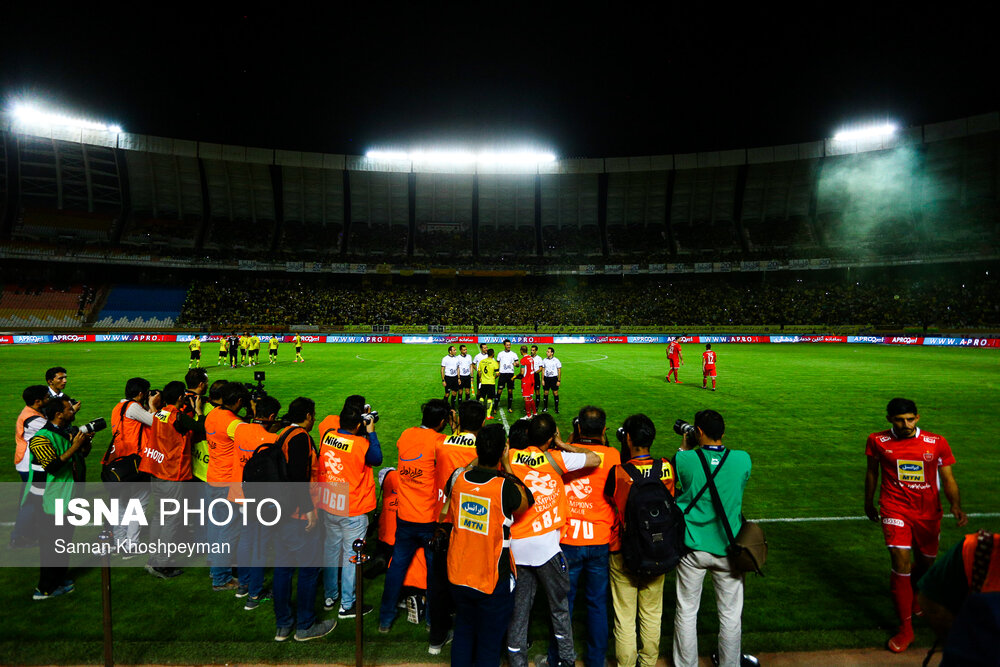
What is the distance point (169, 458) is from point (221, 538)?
122cm

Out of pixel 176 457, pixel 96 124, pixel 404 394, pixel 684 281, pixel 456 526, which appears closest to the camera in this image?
pixel 456 526

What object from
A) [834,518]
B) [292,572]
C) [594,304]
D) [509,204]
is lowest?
[834,518]

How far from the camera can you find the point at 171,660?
158 inches

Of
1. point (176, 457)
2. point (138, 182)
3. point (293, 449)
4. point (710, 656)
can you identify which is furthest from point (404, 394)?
point (138, 182)

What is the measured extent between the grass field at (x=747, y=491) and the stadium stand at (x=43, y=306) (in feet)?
106

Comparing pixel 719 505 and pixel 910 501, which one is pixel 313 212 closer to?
pixel 719 505

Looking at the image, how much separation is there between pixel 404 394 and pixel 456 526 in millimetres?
13707

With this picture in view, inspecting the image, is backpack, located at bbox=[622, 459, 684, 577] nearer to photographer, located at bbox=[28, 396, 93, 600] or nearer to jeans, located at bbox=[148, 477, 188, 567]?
jeans, located at bbox=[148, 477, 188, 567]

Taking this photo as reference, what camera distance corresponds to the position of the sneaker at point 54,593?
489cm

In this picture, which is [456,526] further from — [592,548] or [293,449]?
[293,449]

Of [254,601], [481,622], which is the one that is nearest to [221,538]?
[254,601]

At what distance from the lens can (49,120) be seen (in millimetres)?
47562

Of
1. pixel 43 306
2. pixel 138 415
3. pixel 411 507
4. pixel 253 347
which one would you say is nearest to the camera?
pixel 411 507

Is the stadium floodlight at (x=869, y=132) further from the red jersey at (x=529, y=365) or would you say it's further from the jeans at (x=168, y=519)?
the jeans at (x=168, y=519)
